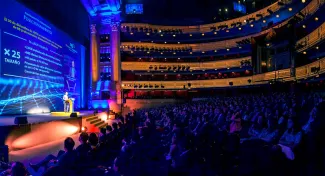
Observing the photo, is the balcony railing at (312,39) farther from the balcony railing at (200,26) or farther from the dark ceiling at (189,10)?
the dark ceiling at (189,10)

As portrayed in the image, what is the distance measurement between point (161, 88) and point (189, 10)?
48.7ft

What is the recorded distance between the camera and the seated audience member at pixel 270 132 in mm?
7184

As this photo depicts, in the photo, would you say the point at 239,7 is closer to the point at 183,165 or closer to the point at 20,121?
the point at 20,121

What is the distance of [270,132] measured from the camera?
24.7 ft

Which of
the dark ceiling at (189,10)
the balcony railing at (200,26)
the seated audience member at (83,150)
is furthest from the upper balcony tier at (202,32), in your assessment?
the seated audience member at (83,150)

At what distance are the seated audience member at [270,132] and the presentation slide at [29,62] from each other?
11.0 meters

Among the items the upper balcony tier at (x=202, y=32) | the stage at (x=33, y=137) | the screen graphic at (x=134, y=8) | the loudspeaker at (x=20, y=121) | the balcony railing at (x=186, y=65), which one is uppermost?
the screen graphic at (x=134, y=8)

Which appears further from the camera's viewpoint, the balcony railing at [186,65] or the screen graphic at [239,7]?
the screen graphic at [239,7]

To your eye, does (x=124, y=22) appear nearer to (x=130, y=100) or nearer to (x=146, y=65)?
(x=146, y=65)

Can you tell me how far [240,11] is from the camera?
1909 inches

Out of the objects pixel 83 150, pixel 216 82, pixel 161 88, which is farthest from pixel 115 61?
pixel 83 150

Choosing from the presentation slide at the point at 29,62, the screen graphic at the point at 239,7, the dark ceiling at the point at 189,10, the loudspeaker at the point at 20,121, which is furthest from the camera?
the screen graphic at the point at 239,7

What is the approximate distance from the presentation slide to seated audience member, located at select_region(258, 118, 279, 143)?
1096 centimetres

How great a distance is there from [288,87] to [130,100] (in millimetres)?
18130
